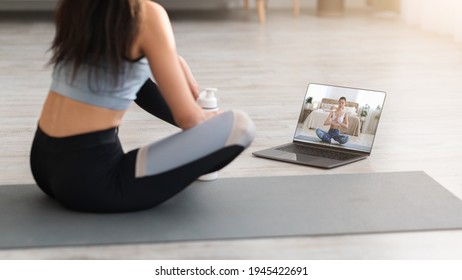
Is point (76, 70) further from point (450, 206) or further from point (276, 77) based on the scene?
point (276, 77)

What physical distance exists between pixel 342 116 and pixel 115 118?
920 mm

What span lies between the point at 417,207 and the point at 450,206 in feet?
0.31

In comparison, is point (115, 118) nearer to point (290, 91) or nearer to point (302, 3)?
point (290, 91)

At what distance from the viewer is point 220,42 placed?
5344 millimetres

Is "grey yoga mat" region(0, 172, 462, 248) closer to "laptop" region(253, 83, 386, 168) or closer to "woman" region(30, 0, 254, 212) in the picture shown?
"woman" region(30, 0, 254, 212)

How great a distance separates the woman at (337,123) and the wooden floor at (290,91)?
0.13 meters

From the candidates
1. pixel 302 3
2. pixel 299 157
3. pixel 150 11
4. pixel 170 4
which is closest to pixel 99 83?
pixel 150 11

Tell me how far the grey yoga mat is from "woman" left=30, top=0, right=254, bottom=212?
84mm

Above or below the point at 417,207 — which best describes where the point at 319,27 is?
below

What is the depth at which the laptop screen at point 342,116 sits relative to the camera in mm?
2732

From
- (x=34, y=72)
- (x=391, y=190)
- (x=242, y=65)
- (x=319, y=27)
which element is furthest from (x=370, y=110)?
(x=319, y=27)

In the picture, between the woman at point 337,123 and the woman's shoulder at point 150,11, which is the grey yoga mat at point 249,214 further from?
the woman's shoulder at point 150,11

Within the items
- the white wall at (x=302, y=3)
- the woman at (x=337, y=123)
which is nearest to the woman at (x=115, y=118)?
the woman at (x=337, y=123)

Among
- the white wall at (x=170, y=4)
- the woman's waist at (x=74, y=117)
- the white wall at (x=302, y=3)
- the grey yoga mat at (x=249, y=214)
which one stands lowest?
the white wall at (x=302, y=3)
